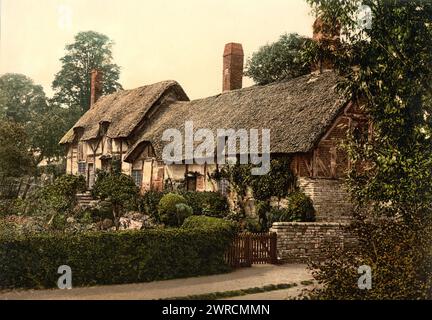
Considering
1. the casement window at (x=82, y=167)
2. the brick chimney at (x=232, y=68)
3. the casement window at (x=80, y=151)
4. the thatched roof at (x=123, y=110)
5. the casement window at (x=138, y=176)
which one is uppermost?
the brick chimney at (x=232, y=68)

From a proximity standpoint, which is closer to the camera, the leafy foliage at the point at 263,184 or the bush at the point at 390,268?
the bush at the point at 390,268

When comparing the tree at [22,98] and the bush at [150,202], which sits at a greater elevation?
the tree at [22,98]

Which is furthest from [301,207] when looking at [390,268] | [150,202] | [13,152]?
[13,152]

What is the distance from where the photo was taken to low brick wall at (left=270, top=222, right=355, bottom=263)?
1602 cm

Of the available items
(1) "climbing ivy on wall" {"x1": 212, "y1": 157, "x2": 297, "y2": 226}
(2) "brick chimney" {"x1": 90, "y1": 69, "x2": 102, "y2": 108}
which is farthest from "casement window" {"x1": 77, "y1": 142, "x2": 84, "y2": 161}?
(1) "climbing ivy on wall" {"x1": 212, "y1": 157, "x2": 297, "y2": 226}

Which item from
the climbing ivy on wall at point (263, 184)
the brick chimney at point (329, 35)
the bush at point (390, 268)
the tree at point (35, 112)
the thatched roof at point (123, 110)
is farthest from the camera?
the tree at point (35, 112)

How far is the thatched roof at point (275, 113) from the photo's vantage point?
63.6ft

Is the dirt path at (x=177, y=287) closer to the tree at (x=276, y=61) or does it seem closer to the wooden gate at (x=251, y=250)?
the wooden gate at (x=251, y=250)

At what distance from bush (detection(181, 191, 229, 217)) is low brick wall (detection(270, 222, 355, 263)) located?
255 inches

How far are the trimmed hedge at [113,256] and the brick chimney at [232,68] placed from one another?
57.9ft

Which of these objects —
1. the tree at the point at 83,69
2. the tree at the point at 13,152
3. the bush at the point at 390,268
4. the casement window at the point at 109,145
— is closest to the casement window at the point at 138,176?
the casement window at the point at 109,145

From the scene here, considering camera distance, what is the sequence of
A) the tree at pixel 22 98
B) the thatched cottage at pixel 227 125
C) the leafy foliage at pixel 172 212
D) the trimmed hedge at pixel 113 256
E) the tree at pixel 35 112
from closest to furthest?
the trimmed hedge at pixel 113 256, the thatched cottage at pixel 227 125, the leafy foliage at pixel 172 212, the tree at pixel 35 112, the tree at pixel 22 98

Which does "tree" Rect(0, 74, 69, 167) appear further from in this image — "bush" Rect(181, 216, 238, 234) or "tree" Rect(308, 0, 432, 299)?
"tree" Rect(308, 0, 432, 299)
